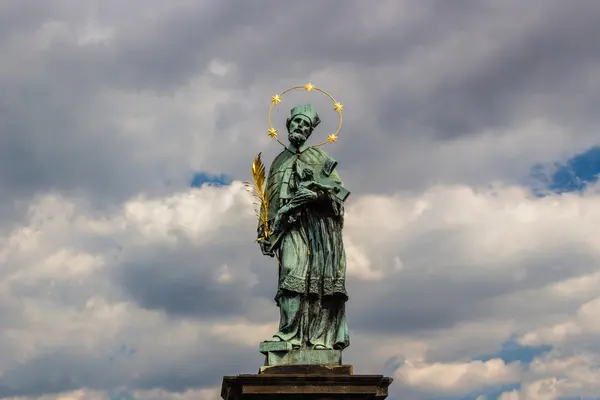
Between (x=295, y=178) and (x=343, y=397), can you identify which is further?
(x=295, y=178)

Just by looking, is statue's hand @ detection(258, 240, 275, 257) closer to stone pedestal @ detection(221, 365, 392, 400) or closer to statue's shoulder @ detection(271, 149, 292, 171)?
statue's shoulder @ detection(271, 149, 292, 171)

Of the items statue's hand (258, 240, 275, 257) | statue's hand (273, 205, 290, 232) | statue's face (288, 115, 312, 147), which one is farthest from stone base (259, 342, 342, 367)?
statue's face (288, 115, 312, 147)

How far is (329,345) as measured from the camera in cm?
1881

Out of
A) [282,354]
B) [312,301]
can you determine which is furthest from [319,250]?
[282,354]

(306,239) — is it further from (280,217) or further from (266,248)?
(266,248)

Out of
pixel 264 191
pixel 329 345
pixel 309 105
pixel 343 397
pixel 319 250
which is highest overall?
pixel 309 105

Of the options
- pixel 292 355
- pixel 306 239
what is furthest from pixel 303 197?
pixel 292 355

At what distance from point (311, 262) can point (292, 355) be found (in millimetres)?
1974

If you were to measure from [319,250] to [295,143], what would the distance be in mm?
2433

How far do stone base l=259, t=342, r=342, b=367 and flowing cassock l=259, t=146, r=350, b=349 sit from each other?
19 cm

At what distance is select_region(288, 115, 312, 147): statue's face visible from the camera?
2038 cm

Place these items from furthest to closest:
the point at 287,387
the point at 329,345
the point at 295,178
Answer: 1. the point at 295,178
2. the point at 329,345
3. the point at 287,387

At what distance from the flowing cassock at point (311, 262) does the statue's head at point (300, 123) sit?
0.43 m

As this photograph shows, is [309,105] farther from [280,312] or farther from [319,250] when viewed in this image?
[280,312]
